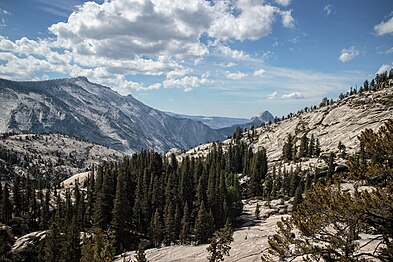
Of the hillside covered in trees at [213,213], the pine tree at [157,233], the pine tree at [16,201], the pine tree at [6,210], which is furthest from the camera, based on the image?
the pine tree at [16,201]

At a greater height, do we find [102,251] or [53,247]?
[102,251]

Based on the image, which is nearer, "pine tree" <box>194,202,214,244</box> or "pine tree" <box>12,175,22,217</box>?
"pine tree" <box>194,202,214,244</box>

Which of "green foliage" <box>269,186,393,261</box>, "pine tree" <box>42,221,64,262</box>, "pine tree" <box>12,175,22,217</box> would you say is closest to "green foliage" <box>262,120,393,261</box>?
"green foliage" <box>269,186,393,261</box>

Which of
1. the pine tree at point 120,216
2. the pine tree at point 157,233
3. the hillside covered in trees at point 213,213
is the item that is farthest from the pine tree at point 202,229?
the pine tree at point 120,216

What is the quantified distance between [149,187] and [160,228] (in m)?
26.1

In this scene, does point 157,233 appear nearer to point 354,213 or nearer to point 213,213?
point 213,213

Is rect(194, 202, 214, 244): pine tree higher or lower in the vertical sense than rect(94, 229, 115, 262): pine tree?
lower

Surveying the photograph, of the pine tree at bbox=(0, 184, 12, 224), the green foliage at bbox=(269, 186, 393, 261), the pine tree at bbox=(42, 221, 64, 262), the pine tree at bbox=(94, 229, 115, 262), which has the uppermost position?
the green foliage at bbox=(269, 186, 393, 261)

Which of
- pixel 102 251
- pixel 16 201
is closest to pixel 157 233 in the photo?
pixel 102 251

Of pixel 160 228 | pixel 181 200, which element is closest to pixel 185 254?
pixel 160 228

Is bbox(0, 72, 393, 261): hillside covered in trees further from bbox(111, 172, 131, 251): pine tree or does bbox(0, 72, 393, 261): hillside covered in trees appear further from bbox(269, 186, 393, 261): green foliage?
bbox(111, 172, 131, 251): pine tree

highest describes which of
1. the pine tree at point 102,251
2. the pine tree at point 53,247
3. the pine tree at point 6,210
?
the pine tree at point 102,251

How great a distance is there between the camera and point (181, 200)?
119m

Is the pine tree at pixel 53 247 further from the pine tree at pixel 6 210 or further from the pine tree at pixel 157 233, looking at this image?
the pine tree at pixel 6 210
